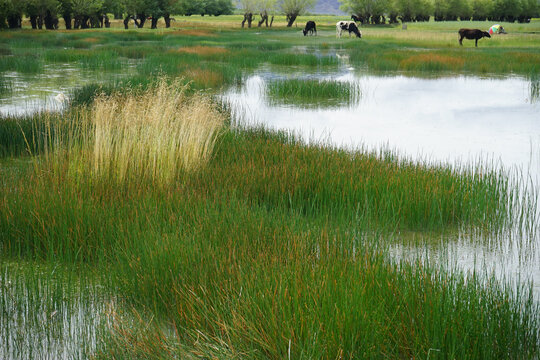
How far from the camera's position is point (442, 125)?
45.2ft

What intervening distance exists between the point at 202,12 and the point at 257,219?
139288 mm

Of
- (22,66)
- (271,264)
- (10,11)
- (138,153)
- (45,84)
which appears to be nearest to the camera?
(271,264)

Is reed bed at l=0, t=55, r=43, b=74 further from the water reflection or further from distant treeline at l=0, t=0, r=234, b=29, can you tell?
distant treeline at l=0, t=0, r=234, b=29

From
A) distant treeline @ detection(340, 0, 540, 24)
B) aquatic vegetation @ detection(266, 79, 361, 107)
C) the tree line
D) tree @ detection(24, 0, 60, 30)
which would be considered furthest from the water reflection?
distant treeline @ detection(340, 0, 540, 24)

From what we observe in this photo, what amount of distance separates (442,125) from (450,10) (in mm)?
107006

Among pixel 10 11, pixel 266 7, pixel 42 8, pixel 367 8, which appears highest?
pixel 266 7

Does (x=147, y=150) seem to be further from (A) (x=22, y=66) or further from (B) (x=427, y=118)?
(A) (x=22, y=66)

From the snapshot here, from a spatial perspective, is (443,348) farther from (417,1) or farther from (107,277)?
(417,1)

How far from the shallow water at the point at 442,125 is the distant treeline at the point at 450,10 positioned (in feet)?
250

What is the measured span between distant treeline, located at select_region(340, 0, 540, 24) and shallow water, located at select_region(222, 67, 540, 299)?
7625 centimetres

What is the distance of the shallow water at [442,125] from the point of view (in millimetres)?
6281

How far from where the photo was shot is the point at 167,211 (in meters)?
5.93

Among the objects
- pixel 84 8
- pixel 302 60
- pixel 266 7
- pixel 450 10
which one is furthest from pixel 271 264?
pixel 450 10

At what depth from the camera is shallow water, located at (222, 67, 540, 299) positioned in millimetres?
6281
